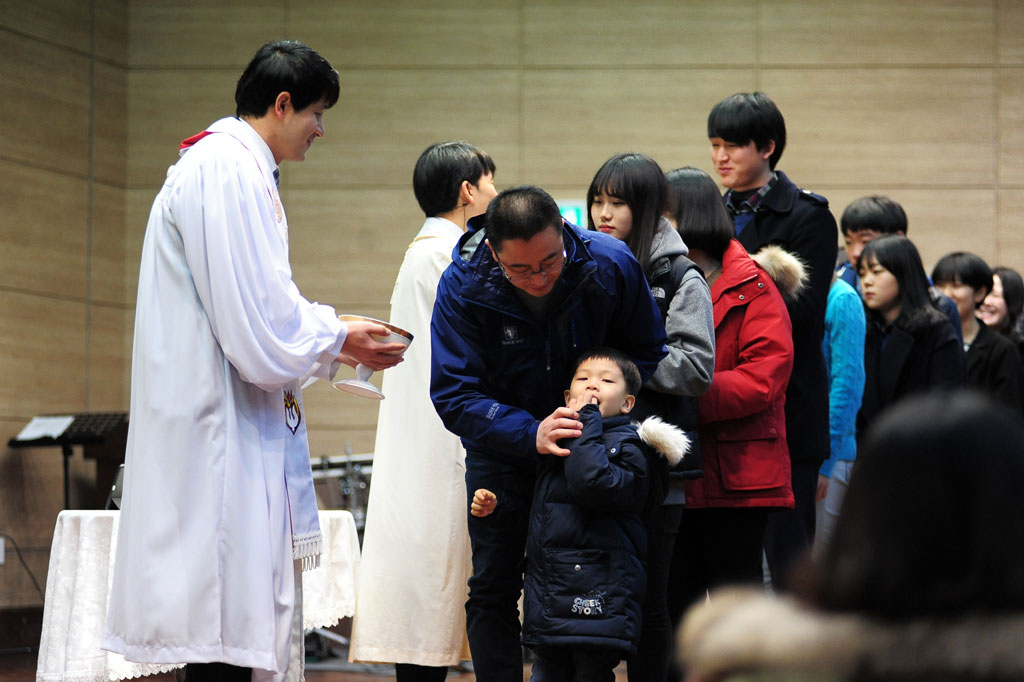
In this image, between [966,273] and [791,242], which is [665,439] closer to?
[791,242]

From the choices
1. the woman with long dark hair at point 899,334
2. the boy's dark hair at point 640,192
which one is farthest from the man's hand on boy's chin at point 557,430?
the woman with long dark hair at point 899,334

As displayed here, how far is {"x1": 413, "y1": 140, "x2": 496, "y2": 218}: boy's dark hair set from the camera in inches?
134

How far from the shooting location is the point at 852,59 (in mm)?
7172

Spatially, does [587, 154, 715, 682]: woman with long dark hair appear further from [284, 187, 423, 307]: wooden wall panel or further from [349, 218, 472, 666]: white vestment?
[284, 187, 423, 307]: wooden wall panel

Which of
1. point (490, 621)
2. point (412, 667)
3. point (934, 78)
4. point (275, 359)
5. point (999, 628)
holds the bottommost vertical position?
point (412, 667)

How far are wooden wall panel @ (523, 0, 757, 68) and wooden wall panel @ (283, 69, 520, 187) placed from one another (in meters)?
0.37

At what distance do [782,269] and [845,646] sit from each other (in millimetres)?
2436

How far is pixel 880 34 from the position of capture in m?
7.16

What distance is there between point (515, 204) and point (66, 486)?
4497 mm

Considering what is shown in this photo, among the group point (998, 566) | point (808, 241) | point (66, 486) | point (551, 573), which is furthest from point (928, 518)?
point (66, 486)

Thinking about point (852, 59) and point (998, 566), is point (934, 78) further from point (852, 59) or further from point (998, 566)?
point (998, 566)

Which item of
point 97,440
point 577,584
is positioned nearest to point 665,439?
point 577,584

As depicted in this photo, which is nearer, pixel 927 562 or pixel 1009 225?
pixel 927 562

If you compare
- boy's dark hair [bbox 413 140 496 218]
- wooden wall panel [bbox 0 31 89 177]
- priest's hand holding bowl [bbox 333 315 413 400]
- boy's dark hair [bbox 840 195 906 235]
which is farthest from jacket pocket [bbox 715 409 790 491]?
wooden wall panel [bbox 0 31 89 177]
